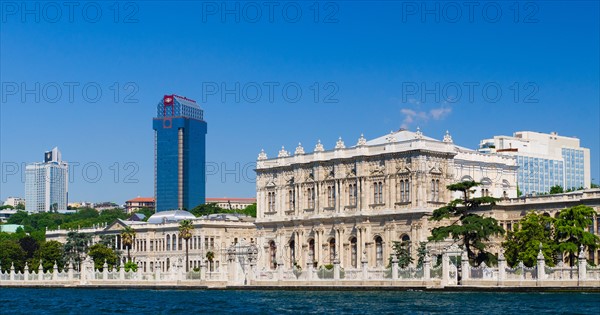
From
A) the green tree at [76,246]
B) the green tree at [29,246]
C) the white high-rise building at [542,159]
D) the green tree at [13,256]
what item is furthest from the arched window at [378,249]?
the white high-rise building at [542,159]

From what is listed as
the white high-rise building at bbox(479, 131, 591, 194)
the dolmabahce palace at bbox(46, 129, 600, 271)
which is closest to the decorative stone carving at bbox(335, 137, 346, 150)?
the dolmabahce palace at bbox(46, 129, 600, 271)

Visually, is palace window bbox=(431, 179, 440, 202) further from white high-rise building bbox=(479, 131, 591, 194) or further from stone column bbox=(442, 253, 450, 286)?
white high-rise building bbox=(479, 131, 591, 194)

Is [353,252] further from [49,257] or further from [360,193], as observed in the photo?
[49,257]

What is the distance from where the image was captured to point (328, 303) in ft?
211

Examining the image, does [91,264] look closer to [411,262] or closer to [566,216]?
[411,262]

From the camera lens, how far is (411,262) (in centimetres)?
8456

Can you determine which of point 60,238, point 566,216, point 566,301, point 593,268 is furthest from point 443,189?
point 60,238

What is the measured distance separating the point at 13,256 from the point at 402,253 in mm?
58862

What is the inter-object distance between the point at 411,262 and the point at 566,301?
27663 mm

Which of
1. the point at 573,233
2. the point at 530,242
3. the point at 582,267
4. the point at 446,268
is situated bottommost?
the point at 446,268

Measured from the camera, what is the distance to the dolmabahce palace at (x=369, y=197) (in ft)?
298

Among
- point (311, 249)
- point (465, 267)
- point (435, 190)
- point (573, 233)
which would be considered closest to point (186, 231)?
point (311, 249)

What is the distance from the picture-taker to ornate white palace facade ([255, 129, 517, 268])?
92.5 metres

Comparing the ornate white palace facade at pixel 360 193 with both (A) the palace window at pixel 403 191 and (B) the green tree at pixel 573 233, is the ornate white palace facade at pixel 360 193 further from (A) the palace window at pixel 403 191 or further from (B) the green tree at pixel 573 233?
(B) the green tree at pixel 573 233
